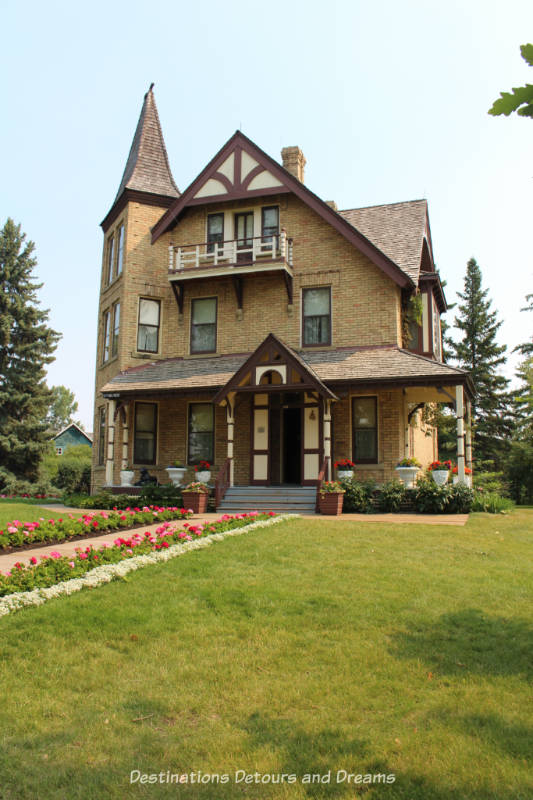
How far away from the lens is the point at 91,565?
317 inches

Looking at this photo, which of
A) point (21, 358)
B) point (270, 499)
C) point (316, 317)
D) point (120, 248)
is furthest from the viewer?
point (21, 358)

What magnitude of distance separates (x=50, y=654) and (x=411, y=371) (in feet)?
43.6

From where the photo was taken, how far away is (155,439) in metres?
21.2

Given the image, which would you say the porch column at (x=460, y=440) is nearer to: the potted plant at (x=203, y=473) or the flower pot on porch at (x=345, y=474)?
the flower pot on porch at (x=345, y=474)

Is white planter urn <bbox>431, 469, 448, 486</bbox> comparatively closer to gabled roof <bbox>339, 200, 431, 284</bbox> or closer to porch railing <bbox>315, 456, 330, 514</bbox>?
porch railing <bbox>315, 456, 330, 514</bbox>

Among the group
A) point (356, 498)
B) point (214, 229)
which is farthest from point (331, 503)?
point (214, 229)

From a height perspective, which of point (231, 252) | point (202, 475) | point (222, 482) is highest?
point (231, 252)

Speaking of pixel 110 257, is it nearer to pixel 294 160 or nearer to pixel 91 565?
pixel 294 160

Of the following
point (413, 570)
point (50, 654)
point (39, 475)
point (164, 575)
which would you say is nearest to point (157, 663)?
point (50, 654)

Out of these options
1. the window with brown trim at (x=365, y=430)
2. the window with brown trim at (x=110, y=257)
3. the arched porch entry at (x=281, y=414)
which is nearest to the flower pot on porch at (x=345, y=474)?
the arched porch entry at (x=281, y=414)

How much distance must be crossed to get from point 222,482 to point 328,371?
166 inches

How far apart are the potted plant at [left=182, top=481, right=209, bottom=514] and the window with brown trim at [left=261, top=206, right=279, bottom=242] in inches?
353

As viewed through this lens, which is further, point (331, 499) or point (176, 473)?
point (176, 473)

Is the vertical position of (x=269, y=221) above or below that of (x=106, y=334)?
above
